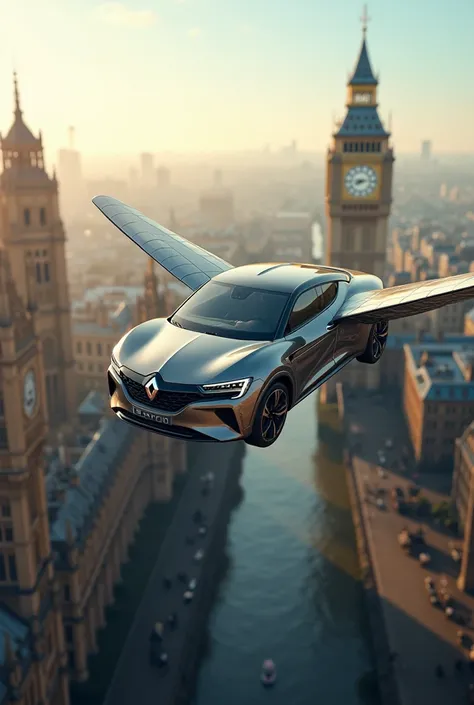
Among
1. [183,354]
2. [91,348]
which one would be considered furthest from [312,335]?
[91,348]

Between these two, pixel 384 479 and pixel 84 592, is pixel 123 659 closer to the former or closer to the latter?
pixel 84 592

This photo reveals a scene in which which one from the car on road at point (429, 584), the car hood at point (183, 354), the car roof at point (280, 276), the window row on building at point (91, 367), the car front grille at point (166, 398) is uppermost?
the car roof at point (280, 276)

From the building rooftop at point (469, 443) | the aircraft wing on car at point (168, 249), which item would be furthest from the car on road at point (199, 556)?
the aircraft wing on car at point (168, 249)

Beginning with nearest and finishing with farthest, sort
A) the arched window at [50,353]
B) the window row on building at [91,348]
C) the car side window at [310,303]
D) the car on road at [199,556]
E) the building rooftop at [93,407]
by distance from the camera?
the car side window at [310,303] < the car on road at [199,556] < the arched window at [50,353] < the building rooftop at [93,407] < the window row on building at [91,348]

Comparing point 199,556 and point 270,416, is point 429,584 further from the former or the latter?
point 270,416

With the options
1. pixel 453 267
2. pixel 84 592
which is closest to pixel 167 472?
pixel 84 592

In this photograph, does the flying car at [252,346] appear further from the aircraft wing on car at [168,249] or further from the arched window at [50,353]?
the arched window at [50,353]

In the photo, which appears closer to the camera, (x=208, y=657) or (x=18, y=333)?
(x=18, y=333)
